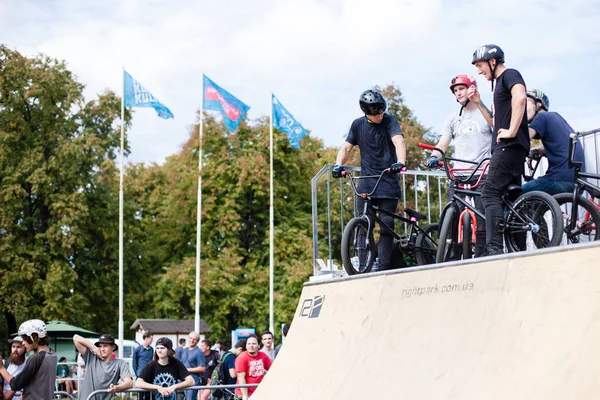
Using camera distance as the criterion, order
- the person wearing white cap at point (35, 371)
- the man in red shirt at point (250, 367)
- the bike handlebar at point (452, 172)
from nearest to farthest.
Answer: the bike handlebar at point (452, 172), the person wearing white cap at point (35, 371), the man in red shirt at point (250, 367)

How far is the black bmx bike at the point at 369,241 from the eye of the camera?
7277mm

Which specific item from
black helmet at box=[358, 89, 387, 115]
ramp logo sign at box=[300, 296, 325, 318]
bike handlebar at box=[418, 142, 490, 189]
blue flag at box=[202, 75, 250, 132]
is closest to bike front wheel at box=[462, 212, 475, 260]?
bike handlebar at box=[418, 142, 490, 189]

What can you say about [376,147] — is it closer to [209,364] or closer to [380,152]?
[380,152]

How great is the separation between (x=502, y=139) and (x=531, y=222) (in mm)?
654

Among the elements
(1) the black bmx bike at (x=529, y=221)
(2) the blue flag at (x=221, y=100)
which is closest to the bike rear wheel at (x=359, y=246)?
(1) the black bmx bike at (x=529, y=221)

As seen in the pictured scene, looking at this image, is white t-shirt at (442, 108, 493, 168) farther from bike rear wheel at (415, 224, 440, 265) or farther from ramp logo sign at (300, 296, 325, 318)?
ramp logo sign at (300, 296, 325, 318)

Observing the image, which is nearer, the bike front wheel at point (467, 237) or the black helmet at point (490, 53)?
the black helmet at point (490, 53)

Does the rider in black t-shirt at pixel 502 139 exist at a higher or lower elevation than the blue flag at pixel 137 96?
lower

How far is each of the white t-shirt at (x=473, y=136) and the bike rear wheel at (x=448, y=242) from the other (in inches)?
36.7

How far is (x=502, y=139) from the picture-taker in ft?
19.2

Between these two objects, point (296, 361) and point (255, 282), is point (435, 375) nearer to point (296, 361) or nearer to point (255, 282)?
point (296, 361)

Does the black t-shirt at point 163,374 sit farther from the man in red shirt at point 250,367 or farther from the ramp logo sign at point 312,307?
the ramp logo sign at point 312,307

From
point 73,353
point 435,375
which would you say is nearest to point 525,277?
point 435,375

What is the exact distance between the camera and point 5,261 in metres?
32.7
